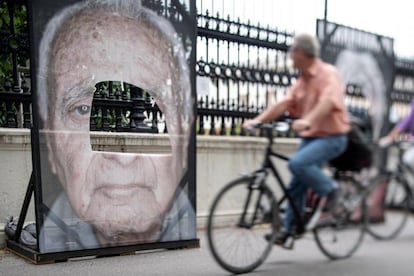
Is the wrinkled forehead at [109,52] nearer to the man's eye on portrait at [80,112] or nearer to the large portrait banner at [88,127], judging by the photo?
the large portrait banner at [88,127]

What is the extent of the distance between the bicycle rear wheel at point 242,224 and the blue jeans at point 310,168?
0.24m

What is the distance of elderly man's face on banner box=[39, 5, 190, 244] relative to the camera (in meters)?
2.94

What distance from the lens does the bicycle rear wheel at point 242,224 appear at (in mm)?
3004

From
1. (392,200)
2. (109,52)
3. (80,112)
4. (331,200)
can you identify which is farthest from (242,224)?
(392,200)

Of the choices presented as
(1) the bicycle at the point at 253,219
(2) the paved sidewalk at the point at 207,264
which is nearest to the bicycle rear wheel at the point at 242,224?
(1) the bicycle at the point at 253,219

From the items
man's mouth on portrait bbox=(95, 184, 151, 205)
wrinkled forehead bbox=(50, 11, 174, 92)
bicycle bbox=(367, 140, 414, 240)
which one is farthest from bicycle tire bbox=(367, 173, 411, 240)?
wrinkled forehead bbox=(50, 11, 174, 92)

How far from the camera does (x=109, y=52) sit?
120 inches

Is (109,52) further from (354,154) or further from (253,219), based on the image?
(354,154)

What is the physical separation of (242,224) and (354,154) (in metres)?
1.53

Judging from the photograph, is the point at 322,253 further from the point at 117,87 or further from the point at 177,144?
the point at 117,87

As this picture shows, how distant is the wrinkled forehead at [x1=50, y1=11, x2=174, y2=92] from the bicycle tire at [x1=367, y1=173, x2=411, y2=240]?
102 inches

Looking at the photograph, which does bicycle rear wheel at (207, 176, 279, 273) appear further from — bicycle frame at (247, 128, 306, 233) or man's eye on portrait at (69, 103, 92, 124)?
man's eye on portrait at (69, 103, 92, 124)

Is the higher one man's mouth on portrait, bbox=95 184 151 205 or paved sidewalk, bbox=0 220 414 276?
man's mouth on portrait, bbox=95 184 151 205

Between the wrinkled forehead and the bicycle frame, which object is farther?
the bicycle frame
